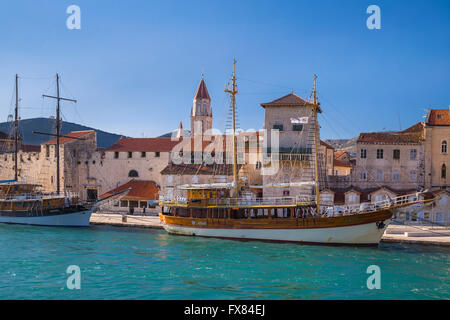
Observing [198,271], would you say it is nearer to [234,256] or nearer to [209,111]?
[234,256]

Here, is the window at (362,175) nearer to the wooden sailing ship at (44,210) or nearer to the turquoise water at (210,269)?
the turquoise water at (210,269)

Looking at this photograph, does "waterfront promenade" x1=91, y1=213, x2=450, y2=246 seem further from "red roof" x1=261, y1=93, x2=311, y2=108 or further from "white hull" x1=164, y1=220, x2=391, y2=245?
"red roof" x1=261, y1=93, x2=311, y2=108

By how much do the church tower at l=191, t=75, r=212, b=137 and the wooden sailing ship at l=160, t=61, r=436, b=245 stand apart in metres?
27.2

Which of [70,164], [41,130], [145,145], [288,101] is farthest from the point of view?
[41,130]

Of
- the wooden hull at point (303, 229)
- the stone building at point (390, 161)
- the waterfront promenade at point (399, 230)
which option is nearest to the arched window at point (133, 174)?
the waterfront promenade at point (399, 230)

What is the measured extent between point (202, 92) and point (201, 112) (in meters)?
3.26

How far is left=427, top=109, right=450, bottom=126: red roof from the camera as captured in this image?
118 feet

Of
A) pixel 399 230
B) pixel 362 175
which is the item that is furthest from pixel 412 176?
pixel 399 230

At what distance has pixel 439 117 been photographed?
1441 inches

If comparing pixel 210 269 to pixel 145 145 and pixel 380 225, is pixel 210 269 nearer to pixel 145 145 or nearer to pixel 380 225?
pixel 380 225

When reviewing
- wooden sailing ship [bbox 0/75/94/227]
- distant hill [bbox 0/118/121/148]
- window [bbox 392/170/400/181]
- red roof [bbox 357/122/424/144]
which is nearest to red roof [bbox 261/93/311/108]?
red roof [bbox 357/122/424/144]

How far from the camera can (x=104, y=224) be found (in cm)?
3634

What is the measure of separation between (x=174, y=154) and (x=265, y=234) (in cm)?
1993
